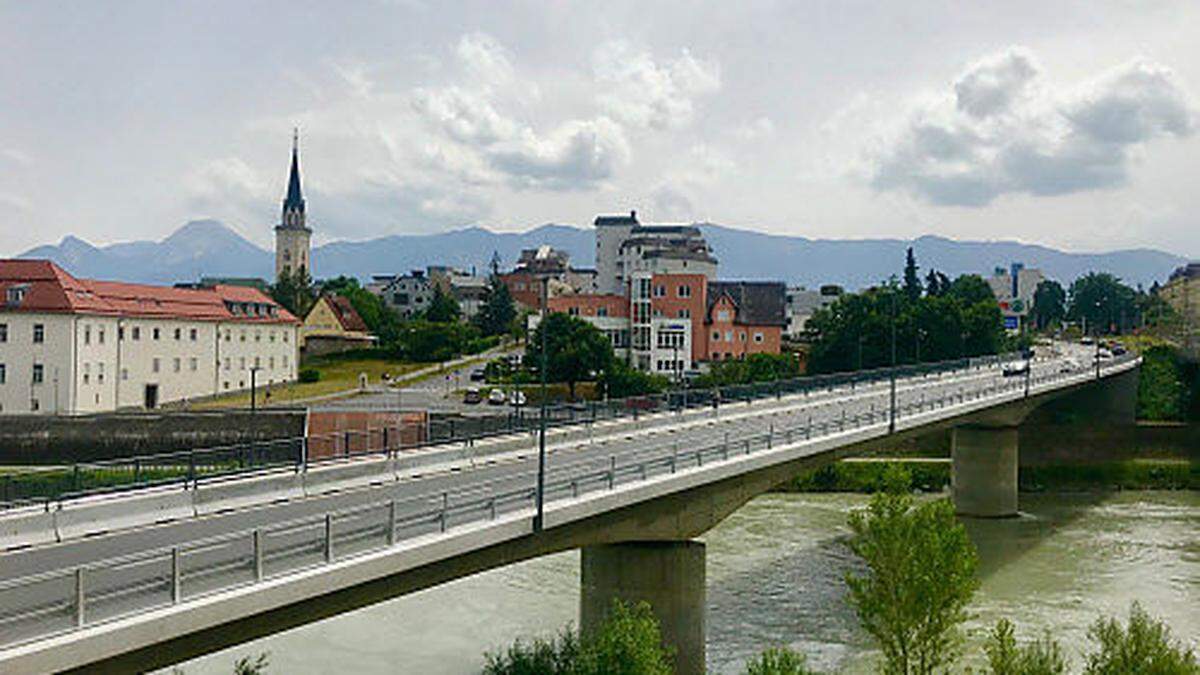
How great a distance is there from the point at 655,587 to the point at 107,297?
60.0 meters

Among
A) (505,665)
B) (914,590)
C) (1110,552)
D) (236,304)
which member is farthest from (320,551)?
(236,304)

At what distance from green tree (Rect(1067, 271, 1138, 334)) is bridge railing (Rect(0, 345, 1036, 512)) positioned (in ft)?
483

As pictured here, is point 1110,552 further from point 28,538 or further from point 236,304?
point 236,304

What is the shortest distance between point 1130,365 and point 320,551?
82.6m

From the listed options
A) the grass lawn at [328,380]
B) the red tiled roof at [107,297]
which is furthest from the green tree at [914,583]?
the grass lawn at [328,380]

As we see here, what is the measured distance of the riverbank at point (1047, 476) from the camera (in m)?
67.0

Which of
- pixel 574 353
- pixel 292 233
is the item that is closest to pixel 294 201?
pixel 292 233

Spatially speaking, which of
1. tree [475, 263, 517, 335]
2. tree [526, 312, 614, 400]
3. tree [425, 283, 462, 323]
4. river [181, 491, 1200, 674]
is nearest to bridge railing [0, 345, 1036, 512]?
river [181, 491, 1200, 674]

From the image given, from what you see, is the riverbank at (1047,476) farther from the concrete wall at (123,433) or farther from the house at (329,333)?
the house at (329,333)

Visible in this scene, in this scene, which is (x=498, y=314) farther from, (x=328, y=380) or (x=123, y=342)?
(x=123, y=342)

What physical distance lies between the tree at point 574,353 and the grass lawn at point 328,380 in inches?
665

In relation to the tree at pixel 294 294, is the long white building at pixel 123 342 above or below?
below

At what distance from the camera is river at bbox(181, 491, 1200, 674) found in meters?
31.2

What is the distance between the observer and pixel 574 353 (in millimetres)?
79625
